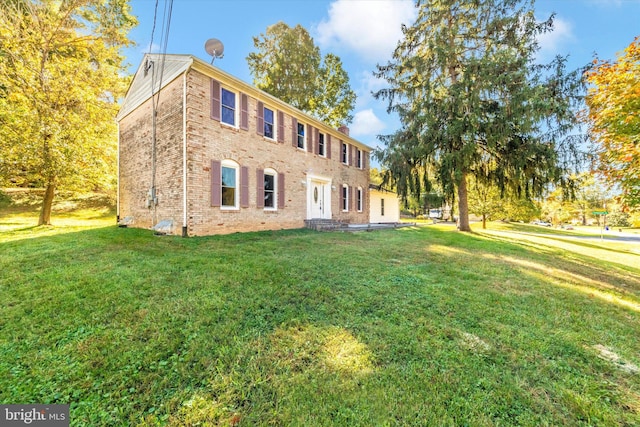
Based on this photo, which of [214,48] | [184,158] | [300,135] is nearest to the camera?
[184,158]

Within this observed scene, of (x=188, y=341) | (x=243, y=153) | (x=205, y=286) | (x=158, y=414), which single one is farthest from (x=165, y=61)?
(x=158, y=414)

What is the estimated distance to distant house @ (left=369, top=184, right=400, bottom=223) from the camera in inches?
767

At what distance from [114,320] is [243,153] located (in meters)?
7.39

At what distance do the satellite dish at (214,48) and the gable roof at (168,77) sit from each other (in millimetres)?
1485

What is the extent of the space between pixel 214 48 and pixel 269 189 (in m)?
5.67

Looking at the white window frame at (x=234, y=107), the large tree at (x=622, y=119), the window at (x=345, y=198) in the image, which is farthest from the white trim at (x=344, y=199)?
the large tree at (x=622, y=119)

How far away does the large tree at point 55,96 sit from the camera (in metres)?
9.79

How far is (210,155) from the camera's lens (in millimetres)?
8344

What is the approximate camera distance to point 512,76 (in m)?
9.64

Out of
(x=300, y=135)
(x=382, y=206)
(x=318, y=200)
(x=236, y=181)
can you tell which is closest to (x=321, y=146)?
(x=300, y=135)

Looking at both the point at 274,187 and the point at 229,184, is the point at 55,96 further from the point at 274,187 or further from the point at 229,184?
the point at 274,187

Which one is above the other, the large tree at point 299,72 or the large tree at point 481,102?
the large tree at point 299,72

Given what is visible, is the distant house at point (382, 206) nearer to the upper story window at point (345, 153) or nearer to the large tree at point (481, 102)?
the upper story window at point (345, 153)

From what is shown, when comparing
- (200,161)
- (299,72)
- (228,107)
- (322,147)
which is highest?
(299,72)
